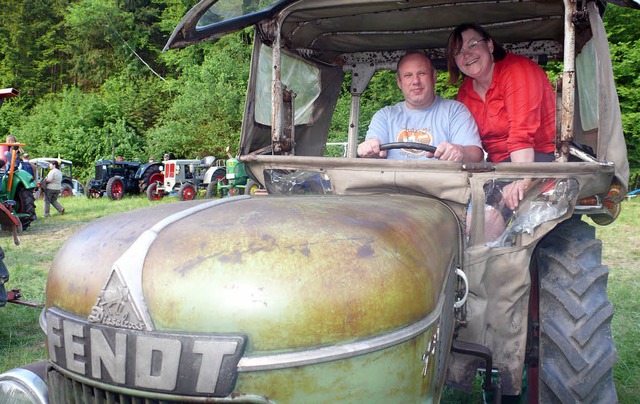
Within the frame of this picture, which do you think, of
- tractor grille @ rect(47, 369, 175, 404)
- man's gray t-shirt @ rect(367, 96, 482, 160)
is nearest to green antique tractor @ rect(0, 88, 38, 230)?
man's gray t-shirt @ rect(367, 96, 482, 160)

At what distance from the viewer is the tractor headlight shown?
68.6 inches

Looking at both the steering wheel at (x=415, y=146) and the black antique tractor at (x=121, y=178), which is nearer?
the steering wheel at (x=415, y=146)

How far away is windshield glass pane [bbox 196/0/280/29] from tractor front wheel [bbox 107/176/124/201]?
16.9 metres

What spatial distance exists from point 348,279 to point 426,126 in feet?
6.44

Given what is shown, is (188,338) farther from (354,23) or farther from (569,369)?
(354,23)

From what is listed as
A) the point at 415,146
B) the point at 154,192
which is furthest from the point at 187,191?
the point at 415,146

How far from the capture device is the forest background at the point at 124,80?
24.1 metres

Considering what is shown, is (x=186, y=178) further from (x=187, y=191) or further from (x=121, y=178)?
(x=121, y=178)

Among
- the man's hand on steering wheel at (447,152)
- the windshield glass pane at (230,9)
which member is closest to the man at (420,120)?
the man's hand on steering wheel at (447,152)

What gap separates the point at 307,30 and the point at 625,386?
291 cm

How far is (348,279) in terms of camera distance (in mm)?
1396

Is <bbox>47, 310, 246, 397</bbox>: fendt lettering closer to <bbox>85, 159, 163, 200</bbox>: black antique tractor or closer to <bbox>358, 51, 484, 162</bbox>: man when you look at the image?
<bbox>358, 51, 484, 162</bbox>: man

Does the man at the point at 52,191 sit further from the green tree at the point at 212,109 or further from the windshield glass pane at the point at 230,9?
the windshield glass pane at the point at 230,9

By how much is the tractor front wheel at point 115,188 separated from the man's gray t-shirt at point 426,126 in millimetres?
17115
